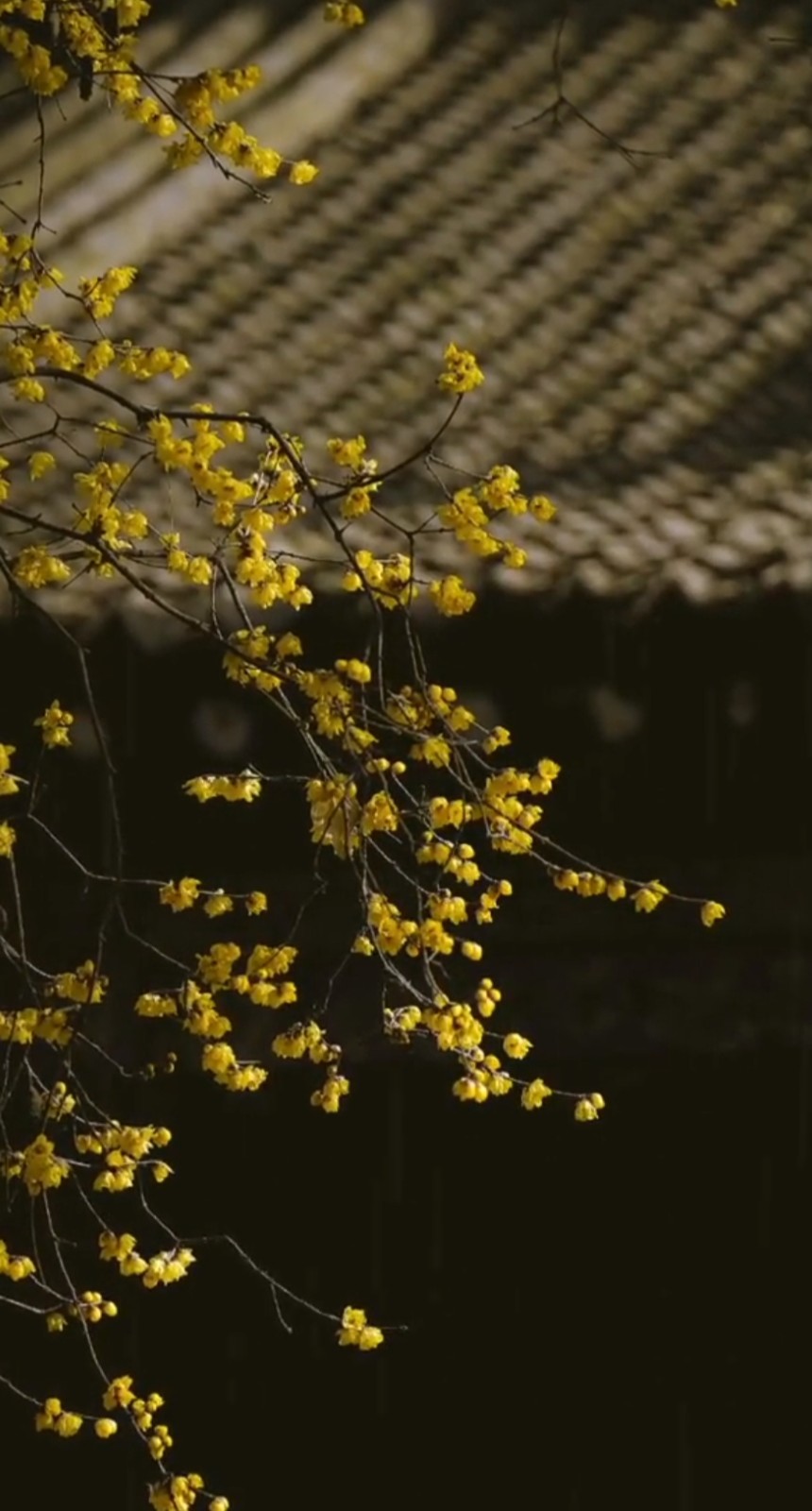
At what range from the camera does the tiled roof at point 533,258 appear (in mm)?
3082

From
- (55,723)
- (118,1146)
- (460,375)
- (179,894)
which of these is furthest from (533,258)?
(118,1146)

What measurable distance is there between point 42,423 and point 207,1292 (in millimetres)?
1340

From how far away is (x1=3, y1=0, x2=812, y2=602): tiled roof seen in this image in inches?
121

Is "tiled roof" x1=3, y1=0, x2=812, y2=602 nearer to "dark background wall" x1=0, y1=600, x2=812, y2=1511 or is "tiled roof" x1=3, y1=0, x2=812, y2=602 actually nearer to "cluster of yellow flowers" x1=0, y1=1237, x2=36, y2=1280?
"dark background wall" x1=0, y1=600, x2=812, y2=1511

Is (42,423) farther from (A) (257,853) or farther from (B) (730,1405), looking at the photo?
(B) (730,1405)

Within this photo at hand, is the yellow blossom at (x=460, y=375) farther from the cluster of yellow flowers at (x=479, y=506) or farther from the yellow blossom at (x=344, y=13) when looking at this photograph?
the yellow blossom at (x=344, y=13)

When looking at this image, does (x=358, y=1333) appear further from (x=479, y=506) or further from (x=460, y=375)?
(x=460, y=375)

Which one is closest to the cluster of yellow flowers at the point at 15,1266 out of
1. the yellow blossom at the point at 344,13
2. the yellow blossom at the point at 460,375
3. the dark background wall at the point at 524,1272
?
the dark background wall at the point at 524,1272

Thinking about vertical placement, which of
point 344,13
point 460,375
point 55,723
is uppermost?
point 344,13

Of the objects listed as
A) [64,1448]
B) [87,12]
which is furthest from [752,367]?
[64,1448]

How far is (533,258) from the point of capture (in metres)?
3.59

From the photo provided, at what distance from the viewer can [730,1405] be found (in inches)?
136

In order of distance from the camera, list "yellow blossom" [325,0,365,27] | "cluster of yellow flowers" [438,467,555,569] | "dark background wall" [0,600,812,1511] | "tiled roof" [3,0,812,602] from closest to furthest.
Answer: "yellow blossom" [325,0,365,27], "cluster of yellow flowers" [438,467,555,569], "tiled roof" [3,0,812,602], "dark background wall" [0,600,812,1511]

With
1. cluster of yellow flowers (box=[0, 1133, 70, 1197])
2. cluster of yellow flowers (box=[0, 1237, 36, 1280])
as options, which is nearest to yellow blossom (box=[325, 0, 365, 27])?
cluster of yellow flowers (box=[0, 1133, 70, 1197])
